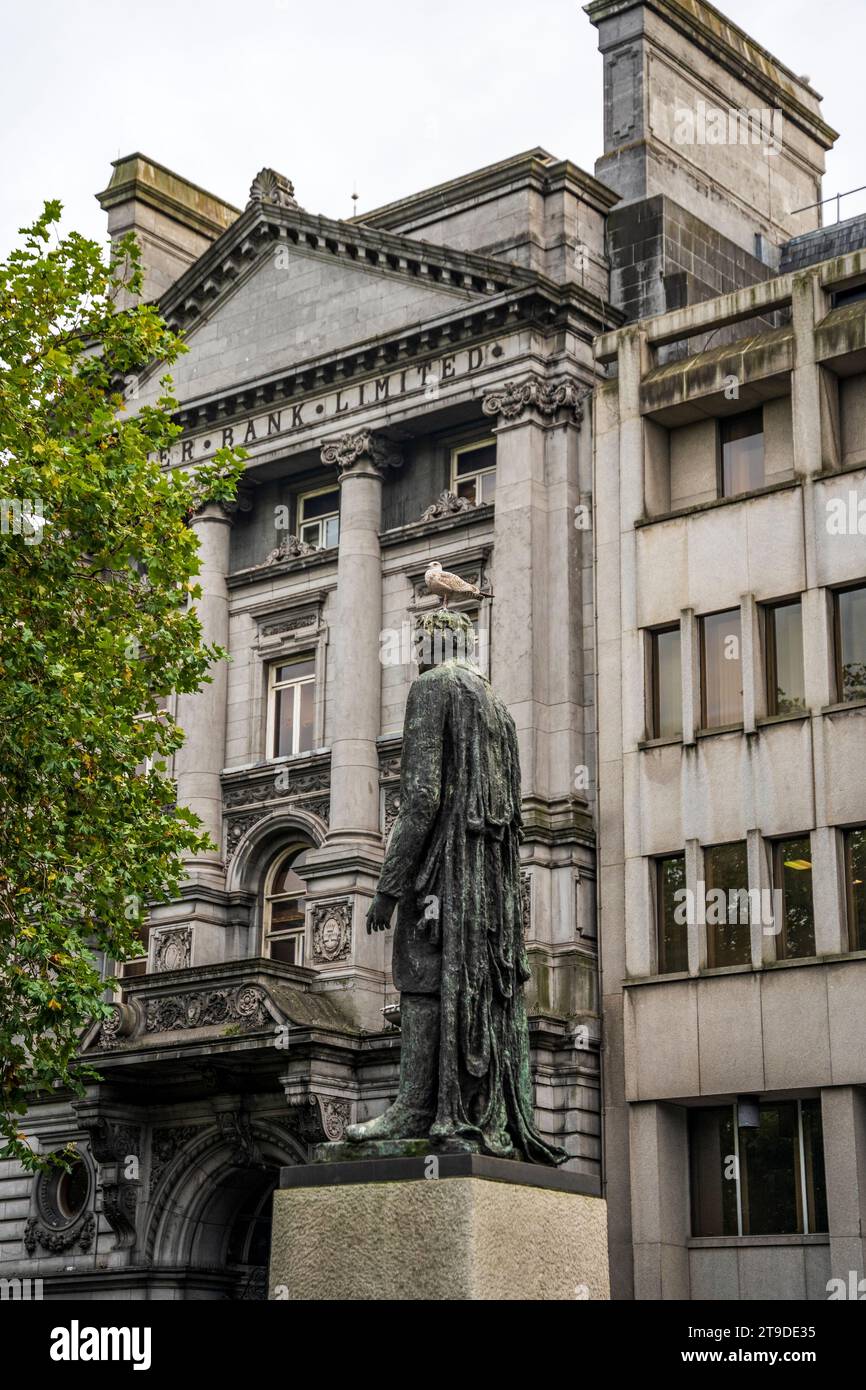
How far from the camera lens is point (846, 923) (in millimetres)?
30547

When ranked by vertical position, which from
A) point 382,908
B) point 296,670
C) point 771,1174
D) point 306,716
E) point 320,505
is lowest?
point 382,908

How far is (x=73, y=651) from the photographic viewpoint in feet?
85.6

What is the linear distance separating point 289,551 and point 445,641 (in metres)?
26.6

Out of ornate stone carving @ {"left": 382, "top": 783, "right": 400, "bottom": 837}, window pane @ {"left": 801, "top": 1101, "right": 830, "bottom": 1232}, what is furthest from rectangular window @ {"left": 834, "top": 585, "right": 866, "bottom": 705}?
ornate stone carving @ {"left": 382, "top": 783, "right": 400, "bottom": 837}

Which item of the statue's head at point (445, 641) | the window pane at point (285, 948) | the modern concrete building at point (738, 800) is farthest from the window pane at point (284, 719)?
the statue's head at point (445, 641)

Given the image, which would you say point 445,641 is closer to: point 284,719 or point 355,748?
point 355,748

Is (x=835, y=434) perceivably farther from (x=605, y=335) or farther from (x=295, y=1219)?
(x=295, y=1219)

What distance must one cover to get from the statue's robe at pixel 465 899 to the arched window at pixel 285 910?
24652 mm

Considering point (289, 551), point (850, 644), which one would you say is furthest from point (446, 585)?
point (289, 551)

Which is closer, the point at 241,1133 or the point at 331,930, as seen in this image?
the point at 241,1133

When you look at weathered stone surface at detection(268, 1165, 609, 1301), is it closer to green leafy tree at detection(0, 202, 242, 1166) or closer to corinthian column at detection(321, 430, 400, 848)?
green leafy tree at detection(0, 202, 242, 1166)

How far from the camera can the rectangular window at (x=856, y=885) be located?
30484mm

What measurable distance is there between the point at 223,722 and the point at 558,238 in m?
11.2

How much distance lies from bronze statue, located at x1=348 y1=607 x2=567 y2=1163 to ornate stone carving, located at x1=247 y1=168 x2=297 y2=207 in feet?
96.1
